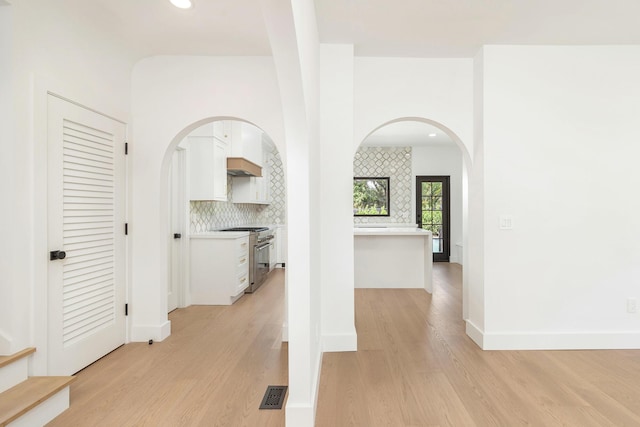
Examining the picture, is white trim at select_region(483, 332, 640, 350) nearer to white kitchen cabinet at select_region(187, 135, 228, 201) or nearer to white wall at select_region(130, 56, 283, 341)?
white wall at select_region(130, 56, 283, 341)

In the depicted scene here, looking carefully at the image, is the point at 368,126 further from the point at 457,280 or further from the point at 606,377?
the point at 457,280

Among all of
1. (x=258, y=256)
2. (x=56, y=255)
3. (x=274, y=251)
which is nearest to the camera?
(x=56, y=255)

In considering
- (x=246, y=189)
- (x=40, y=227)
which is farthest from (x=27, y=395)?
(x=246, y=189)

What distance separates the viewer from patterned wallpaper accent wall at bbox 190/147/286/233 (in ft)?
15.2

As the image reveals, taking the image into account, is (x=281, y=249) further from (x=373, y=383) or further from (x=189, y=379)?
(x=373, y=383)

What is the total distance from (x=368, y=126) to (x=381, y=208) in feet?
15.9

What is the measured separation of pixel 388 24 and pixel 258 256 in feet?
12.3

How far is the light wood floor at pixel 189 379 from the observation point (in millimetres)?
1979

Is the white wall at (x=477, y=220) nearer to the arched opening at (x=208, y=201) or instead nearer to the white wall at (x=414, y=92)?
the white wall at (x=414, y=92)

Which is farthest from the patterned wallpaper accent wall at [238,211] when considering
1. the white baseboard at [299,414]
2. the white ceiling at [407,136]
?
the white baseboard at [299,414]

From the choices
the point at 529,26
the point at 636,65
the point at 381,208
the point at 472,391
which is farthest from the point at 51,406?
the point at 381,208

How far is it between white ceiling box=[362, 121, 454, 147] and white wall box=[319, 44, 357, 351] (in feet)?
8.84

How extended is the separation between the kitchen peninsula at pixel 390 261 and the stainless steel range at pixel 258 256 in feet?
5.02

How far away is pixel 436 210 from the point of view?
7.96 meters
